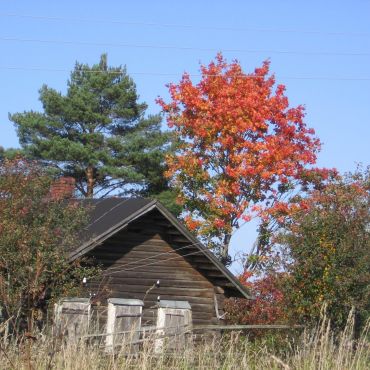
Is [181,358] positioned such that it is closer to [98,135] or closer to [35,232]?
[35,232]

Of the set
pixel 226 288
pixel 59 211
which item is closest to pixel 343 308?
pixel 59 211

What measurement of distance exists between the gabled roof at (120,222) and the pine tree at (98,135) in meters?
15.1

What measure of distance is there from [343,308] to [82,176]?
2538 cm

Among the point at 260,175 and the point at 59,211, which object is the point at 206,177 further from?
the point at 59,211

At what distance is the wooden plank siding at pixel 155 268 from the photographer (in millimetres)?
20719

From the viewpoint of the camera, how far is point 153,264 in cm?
2136

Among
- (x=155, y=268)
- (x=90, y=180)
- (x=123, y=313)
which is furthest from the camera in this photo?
(x=90, y=180)

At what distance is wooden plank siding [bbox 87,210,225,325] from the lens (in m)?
20.7

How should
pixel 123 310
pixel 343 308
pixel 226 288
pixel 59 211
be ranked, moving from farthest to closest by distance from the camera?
pixel 226 288
pixel 123 310
pixel 59 211
pixel 343 308

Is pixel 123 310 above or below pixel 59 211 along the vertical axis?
below

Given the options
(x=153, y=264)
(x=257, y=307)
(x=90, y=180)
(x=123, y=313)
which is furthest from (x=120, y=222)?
(x=90, y=180)

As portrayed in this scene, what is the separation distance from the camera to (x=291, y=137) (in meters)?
30.5

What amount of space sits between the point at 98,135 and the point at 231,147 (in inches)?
410

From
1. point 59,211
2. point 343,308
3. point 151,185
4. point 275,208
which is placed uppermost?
point 151,185
